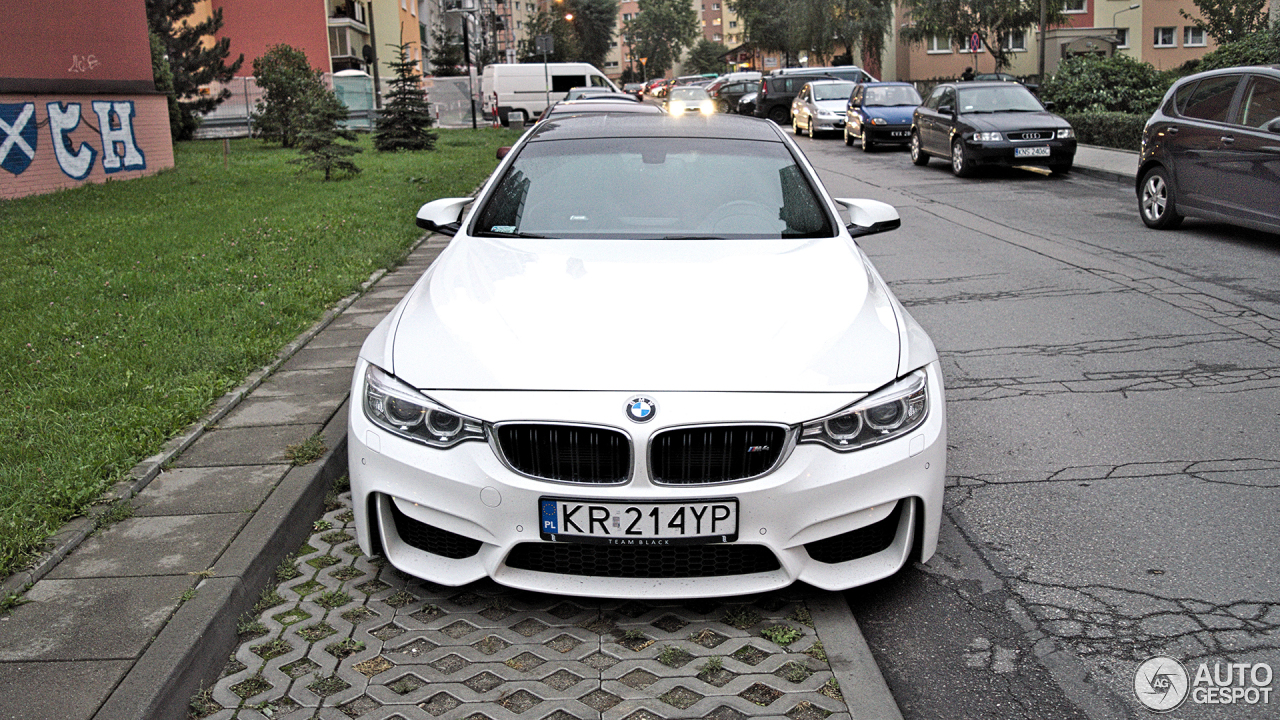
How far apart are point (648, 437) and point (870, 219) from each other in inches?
95.7

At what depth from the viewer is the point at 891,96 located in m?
26.0

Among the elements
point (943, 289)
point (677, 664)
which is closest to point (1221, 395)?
point (943, 289)

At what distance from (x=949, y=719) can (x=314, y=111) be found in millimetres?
16720

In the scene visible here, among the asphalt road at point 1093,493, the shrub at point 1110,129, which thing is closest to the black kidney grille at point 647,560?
the asphalt road at point 1093,493

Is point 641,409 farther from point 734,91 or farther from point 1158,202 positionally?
point 734,91

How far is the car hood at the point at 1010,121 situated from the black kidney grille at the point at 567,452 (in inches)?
643

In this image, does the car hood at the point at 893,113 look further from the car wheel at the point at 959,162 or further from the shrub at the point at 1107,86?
the car wheel at the point at 959,162

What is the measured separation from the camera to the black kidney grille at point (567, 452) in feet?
10.7

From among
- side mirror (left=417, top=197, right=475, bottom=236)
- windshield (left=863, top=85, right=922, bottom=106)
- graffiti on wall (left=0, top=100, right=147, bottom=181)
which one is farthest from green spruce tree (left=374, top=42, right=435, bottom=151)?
side mirror (left=417, top=197, right=475, bottom=236)

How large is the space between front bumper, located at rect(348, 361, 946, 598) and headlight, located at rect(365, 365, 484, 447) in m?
0.03

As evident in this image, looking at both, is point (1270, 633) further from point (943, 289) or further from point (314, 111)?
point (314, 111)

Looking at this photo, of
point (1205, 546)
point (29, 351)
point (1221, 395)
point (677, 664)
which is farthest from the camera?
point (29, 351)

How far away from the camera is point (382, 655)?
10.9ft

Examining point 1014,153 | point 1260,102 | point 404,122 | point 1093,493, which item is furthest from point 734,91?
point 1093,493
